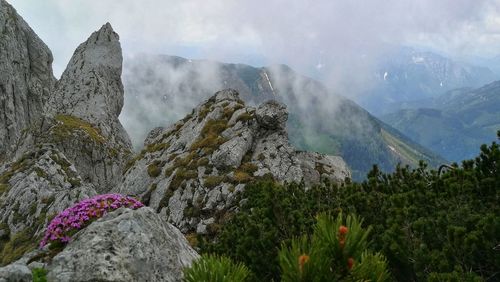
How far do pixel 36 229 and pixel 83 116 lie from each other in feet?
228

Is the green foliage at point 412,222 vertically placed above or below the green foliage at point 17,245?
above

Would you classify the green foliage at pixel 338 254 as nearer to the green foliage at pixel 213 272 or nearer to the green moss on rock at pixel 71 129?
the green foliage at pixel 213 272

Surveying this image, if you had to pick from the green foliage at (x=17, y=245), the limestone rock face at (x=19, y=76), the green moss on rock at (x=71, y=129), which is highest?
the limestone rock face at (x=19, y=76)

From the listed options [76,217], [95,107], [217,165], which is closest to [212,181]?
[217,165]

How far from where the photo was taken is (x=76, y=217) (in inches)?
455

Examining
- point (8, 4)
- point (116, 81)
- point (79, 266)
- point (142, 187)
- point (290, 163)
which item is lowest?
point (79, 266)

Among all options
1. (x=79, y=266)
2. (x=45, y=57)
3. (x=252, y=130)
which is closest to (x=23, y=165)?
(x=252, y=130)

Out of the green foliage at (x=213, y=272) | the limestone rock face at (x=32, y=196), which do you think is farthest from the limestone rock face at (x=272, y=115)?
the green foliage at (x=213, y=272)

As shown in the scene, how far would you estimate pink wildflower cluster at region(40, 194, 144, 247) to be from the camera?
438 inches

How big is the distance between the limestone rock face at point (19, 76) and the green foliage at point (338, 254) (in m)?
115

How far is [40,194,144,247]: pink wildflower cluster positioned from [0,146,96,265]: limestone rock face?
26.9 metres

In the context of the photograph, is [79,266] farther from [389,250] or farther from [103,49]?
[103,49]

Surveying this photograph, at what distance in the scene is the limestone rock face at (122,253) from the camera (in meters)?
9.07

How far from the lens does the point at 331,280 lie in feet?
18.7
